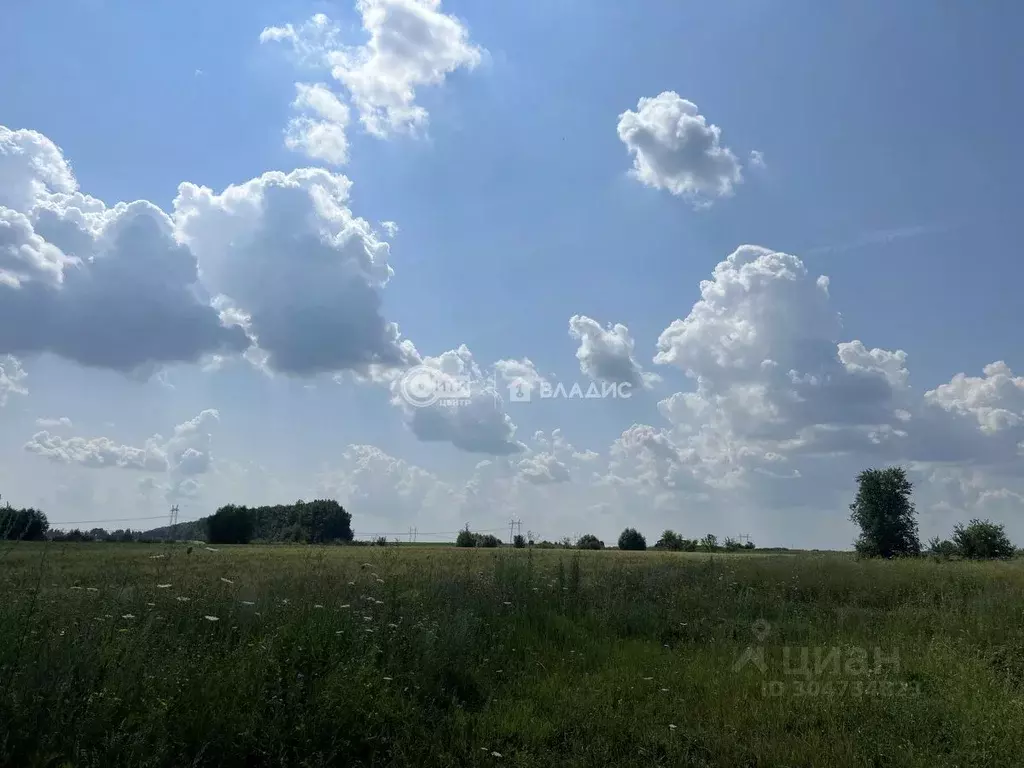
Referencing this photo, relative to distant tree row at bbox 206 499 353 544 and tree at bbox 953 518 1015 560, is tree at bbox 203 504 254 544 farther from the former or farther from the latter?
tree at bbox 953 518 1015 560

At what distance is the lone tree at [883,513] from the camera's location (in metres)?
63.8

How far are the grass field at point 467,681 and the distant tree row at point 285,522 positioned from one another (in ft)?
319

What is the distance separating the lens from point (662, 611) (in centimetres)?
1122

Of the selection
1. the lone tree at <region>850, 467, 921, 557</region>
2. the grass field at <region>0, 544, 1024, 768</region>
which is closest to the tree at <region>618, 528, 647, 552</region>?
the lone tree at <region>850, 467, 921, 557</region>

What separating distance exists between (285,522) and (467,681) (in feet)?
490

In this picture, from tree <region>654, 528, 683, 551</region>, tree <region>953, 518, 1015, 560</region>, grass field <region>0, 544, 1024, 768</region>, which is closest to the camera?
grass field <region>0, 544, 1024, 768</region>

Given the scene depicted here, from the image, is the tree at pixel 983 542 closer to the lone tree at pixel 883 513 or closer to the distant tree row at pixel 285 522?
the lone tree at pixel 883 513

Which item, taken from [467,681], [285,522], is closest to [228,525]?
[285,522]

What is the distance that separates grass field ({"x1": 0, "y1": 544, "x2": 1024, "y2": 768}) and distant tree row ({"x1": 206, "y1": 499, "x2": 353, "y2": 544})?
97.3 meters

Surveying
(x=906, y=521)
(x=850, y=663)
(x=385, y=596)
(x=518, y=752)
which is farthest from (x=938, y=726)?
(x=906, y=521)

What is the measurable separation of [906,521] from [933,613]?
6158 cm

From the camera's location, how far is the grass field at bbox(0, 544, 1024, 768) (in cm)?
531

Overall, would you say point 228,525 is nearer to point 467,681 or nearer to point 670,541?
point 670,541

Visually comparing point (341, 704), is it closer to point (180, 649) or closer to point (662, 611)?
point (180, 649)
